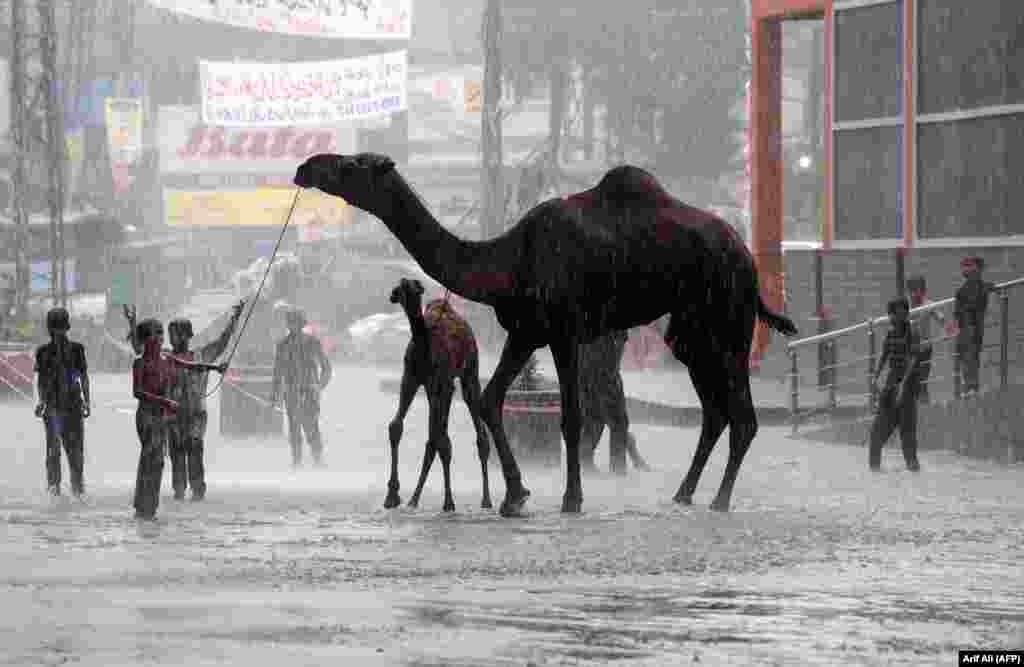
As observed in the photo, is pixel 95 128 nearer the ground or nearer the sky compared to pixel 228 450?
nearer the sky

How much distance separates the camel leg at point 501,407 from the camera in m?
15.8

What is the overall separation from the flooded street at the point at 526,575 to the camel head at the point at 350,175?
2253 millimetres

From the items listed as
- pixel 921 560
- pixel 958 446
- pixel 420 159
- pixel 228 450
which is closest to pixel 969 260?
pixel 958 446

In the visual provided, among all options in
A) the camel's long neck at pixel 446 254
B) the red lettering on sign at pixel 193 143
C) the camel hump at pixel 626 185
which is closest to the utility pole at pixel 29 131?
the camel's long neck at pixel 446 254

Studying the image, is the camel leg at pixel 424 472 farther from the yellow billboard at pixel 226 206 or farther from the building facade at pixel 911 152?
the yellow billboard at pixel 226 206

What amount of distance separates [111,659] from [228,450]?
1603cm

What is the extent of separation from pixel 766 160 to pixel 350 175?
17.7 m

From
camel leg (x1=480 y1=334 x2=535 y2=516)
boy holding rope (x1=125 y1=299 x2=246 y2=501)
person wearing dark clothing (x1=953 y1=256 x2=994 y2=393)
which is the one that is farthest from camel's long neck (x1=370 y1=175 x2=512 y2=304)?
person wearing dark clothing (x1=953 y1=256 x2=994 y2=393)

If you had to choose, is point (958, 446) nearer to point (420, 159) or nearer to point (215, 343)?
point (215, 343)

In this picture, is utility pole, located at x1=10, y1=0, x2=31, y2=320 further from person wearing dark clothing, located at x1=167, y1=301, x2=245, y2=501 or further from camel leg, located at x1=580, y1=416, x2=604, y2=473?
person wearing dark clothing, located at x1=167, y1=301, x2=245, y2=501

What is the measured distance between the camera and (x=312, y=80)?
61344 mm

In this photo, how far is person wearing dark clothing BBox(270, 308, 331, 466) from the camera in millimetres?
22156

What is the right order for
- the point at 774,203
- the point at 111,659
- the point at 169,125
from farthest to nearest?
the point at 169,125
the point at 774,203
the point at 111,659

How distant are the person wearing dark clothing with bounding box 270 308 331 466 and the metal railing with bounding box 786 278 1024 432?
5580mm
